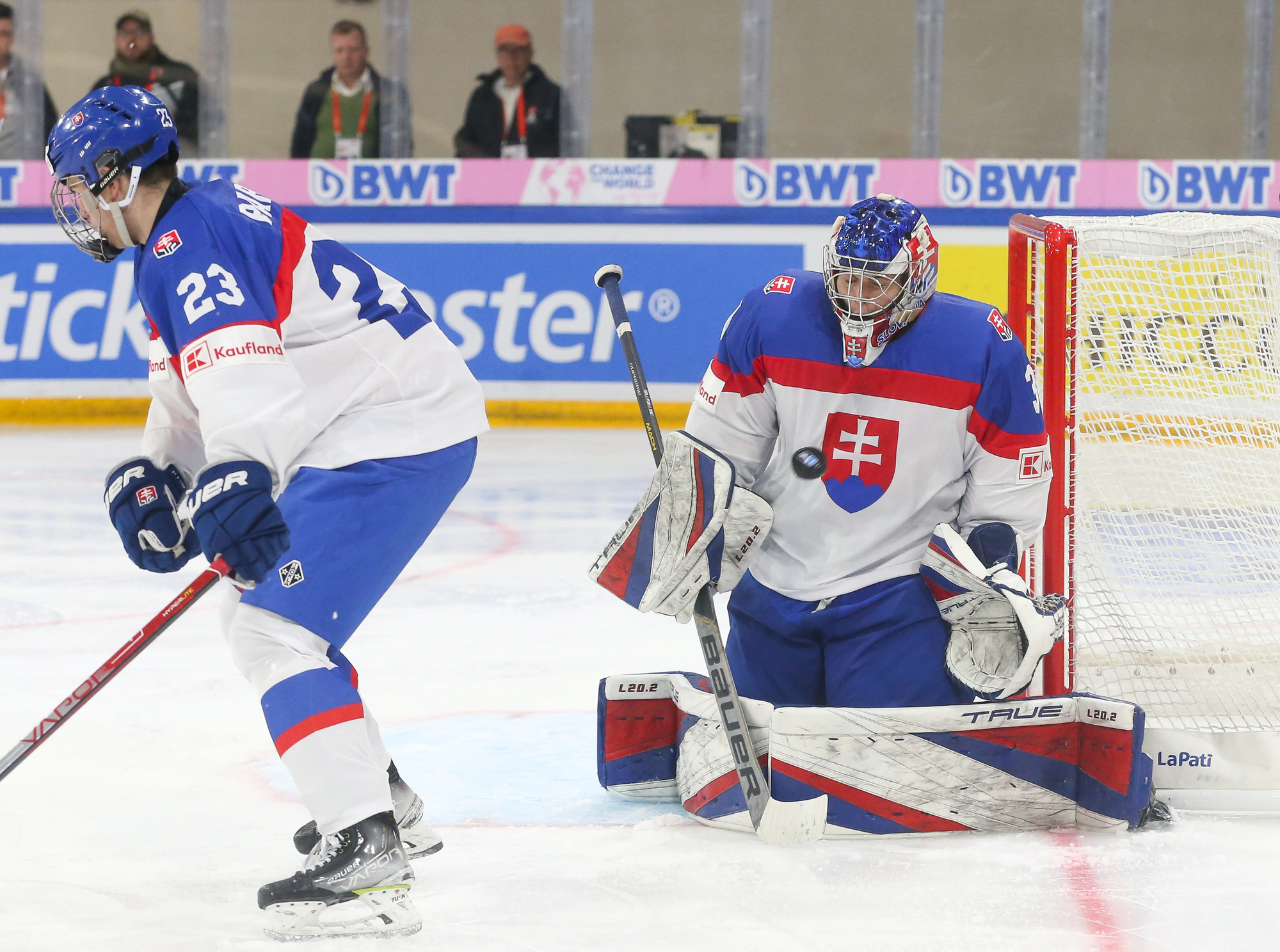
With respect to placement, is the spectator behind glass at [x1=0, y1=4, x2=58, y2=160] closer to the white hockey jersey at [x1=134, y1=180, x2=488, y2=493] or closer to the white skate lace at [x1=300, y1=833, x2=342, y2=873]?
the white hockey jersey at [x1=134, y1=180, x2=488, y2=493]

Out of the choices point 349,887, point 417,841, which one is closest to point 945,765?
point 417,841

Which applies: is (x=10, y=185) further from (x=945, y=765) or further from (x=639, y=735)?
(x=945, y=765)

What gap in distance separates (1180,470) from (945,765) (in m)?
1.09

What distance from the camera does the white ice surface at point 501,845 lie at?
1961 mm

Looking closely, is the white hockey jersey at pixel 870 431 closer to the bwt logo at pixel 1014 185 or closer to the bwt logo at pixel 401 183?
the bwt logo at pixel 1014 185

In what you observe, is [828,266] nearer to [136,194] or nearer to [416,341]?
[416,341]

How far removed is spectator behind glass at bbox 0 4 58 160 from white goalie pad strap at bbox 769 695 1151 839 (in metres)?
6.39

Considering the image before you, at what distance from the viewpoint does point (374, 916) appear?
1.95 meters

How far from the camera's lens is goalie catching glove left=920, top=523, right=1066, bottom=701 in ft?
7.65

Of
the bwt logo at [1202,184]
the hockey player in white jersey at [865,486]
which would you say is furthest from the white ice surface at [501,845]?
the bwt logo at [1202,184]

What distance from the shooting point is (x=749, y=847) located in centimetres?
226

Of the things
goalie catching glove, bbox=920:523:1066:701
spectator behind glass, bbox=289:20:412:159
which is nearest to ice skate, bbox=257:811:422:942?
goalie catching glove, bbox=920:523:1066:701

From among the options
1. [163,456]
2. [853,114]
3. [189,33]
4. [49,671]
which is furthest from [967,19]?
[163,456]

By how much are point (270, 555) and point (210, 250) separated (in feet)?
1.20
